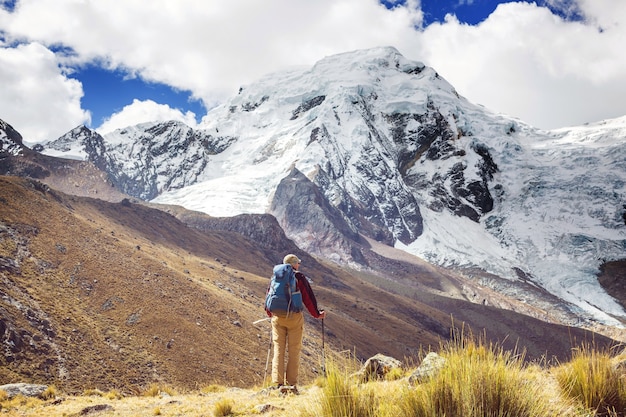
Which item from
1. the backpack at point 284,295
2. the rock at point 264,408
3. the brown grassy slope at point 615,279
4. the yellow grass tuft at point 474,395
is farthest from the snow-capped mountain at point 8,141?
the brown grassy slope at point 615,279

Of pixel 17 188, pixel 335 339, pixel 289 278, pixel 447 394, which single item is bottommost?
pixel 335 339

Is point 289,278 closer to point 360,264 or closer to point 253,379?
point 253,379

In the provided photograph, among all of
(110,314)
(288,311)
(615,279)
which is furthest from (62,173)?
(615,279)

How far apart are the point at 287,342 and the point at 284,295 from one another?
119 cm

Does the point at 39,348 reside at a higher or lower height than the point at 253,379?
higher

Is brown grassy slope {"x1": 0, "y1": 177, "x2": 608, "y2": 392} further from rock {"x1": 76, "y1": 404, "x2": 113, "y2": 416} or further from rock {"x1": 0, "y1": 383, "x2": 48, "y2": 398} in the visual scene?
rock {"x1": 76, "y1": 404, "x2": 113, "y2": 416}

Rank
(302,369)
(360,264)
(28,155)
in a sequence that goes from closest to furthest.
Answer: (302,369) < (28,155) < (360,264)

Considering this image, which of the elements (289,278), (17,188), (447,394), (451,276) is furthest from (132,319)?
(451,276)

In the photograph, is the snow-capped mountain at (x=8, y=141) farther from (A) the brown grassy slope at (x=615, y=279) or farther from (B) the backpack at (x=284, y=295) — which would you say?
(A) the brown grassy slope at (x=615, y=279)

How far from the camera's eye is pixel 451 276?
16762 centimetres

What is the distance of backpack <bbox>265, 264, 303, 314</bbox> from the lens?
859 centimetres

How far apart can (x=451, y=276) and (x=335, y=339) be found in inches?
4941

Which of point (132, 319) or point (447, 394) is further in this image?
point (132, 319)

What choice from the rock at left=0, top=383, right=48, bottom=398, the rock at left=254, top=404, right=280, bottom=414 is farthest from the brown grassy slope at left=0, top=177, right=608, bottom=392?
the rock at left=254, top=404, right=280, bottom=414
